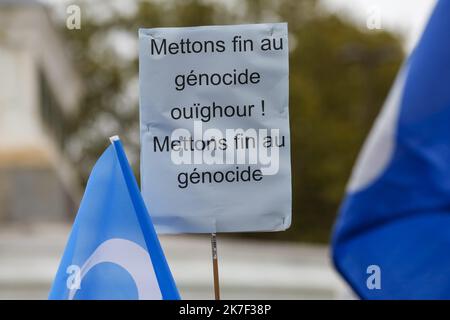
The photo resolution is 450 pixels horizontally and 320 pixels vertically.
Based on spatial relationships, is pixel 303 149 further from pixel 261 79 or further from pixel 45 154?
pixel 261 79

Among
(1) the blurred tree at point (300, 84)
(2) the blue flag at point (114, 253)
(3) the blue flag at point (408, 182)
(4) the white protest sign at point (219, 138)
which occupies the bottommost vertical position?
(2) the blue flag at point (114, 253)

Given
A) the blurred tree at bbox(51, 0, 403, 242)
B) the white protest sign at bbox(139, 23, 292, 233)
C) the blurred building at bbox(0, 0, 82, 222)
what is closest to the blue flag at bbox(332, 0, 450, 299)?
the white protest sign at bbox(139, 23, 292, 233)

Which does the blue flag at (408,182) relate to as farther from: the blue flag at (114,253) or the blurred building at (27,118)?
the blurred building at (27,118)

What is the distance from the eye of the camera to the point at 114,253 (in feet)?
13.0

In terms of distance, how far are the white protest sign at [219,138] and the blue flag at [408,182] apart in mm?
1548

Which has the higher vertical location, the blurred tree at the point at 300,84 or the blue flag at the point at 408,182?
the blurred tree at the point at 300,84

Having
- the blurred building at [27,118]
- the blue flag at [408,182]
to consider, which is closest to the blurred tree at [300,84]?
the blurred building at [27,118]

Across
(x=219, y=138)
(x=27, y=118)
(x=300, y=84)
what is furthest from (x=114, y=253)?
(x=300, y=84)

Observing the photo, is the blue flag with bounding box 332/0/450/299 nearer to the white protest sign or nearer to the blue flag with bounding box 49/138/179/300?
the white protest sign

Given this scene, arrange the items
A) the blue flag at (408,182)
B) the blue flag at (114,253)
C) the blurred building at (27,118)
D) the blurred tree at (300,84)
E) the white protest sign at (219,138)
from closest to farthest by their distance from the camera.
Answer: the blue flag at (114,253)
the white protest sign at (219,138)
the blue flag at (408,182)
the blurred building at (27,118)
the blurred tree at (300,84)

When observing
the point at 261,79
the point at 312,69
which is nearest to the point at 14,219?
the point at 312,69

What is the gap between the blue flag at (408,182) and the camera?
5887 mm

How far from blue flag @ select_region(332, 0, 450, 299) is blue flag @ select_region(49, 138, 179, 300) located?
187 cm

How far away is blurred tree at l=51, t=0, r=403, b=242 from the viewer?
126 feet
